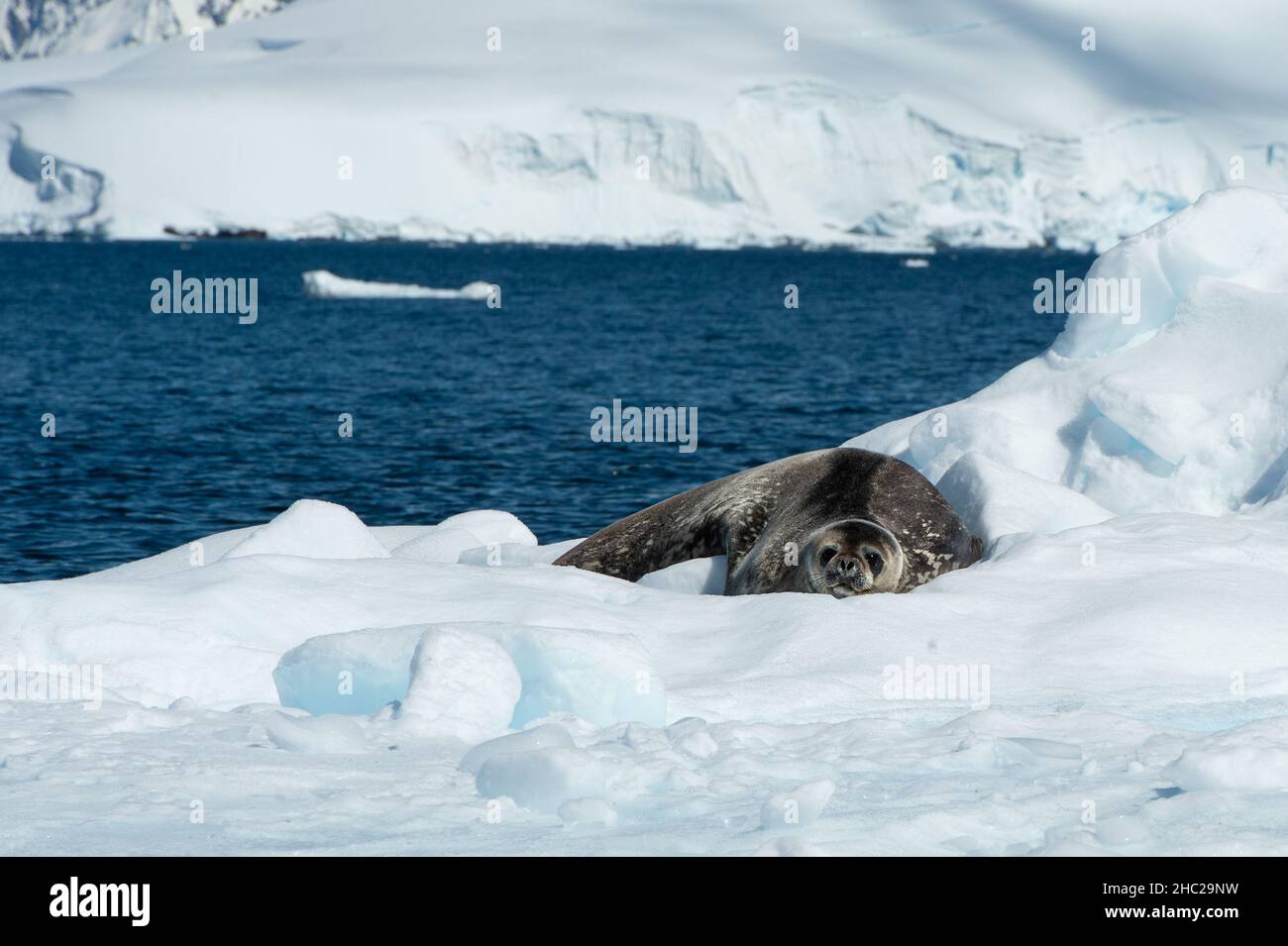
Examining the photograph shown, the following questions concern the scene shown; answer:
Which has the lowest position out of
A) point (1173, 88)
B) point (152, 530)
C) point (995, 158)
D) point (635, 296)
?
point (152, 530)

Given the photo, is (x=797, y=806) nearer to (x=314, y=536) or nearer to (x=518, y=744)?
(x=518, y=744)

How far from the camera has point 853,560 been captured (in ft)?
24.1

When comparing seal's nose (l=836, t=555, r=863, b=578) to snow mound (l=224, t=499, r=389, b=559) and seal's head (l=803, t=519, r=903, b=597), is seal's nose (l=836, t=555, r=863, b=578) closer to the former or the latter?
seal's head (l=803, t=519, r=903, b=597)

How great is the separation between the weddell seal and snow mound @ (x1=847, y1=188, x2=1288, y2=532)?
59 centimetres

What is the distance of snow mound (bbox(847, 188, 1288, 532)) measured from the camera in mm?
9039

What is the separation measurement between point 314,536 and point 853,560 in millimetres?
2679

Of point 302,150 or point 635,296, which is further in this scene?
point 302,150

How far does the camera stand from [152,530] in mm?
13992

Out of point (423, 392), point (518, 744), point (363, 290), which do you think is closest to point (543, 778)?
point (518, 744)

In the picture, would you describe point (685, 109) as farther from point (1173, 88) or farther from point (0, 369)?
point (0, 369)

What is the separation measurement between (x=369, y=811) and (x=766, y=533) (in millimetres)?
4385

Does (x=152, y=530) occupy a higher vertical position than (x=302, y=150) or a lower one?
lower

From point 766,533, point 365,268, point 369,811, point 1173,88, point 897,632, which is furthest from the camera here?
point 1173,88
